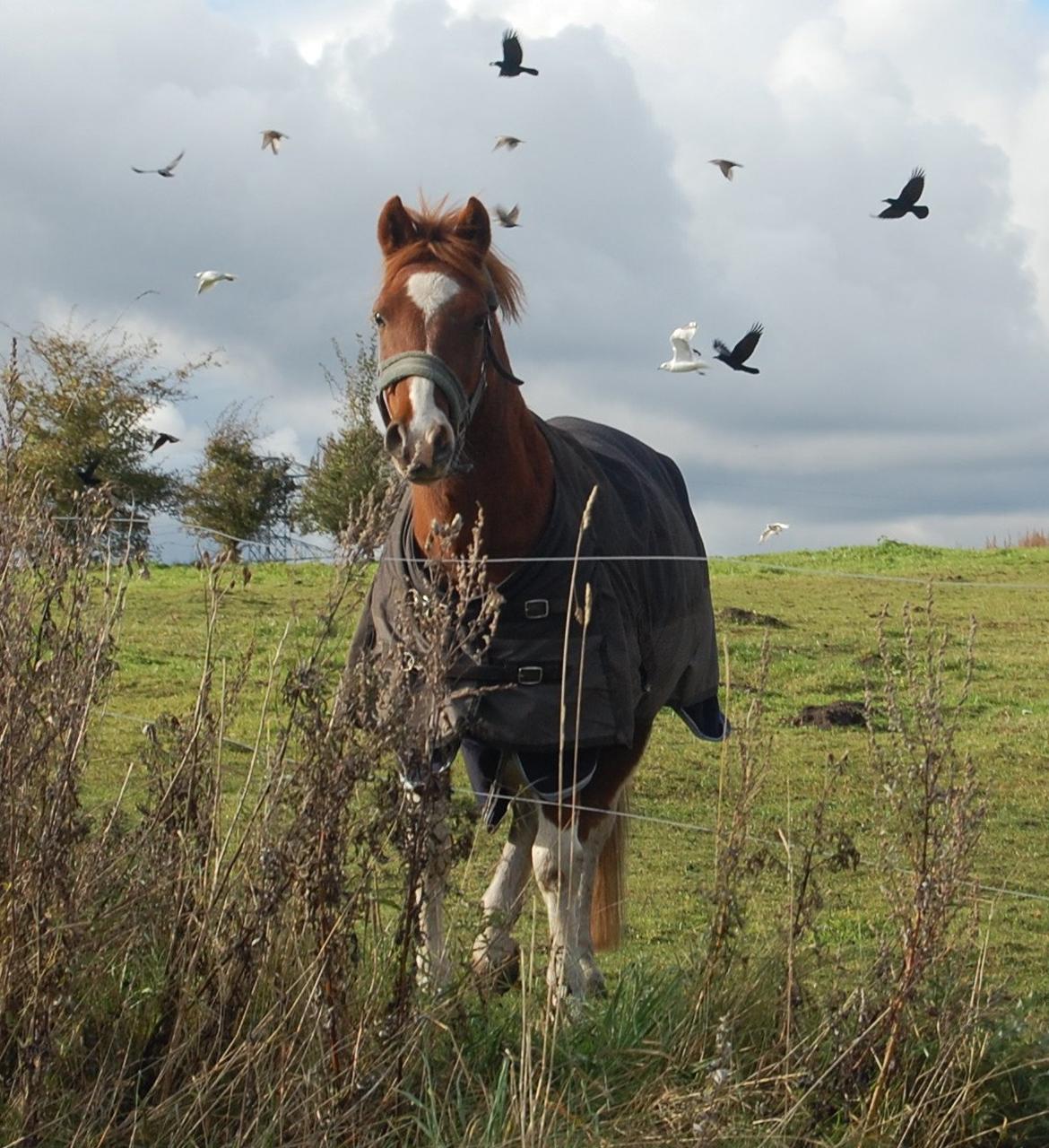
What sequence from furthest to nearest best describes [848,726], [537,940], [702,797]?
[848,726]
[702,797]
[537,940]

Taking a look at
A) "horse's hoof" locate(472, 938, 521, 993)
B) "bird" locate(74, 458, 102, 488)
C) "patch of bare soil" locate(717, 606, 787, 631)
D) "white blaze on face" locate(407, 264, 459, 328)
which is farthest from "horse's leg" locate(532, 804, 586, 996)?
"patch of bare soil" locate(717, 606, 787, 631)

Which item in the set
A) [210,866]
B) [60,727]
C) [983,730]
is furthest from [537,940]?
[983,730]

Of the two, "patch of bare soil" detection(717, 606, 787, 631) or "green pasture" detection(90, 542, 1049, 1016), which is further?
"patch of bare soil" detection(717, 606, 787, 631)

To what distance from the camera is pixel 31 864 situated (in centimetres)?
349

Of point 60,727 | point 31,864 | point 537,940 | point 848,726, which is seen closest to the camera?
point 31,864

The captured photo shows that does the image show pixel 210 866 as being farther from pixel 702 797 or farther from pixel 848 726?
pixel 848 726

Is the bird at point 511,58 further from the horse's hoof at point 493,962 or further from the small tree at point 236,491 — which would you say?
the small tree at point 236,491

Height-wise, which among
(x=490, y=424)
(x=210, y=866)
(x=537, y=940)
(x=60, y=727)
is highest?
(x=490, y=424)

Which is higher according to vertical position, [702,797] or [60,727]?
[60,727]

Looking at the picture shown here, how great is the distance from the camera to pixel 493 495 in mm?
5277

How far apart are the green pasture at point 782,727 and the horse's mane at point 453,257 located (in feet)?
3.87

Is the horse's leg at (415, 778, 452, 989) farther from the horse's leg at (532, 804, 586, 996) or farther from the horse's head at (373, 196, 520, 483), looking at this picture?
the horse's head at (373, 196, 520, 483)

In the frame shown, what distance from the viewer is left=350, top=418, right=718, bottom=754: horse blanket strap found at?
5082mm

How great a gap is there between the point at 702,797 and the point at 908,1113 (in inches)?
234
